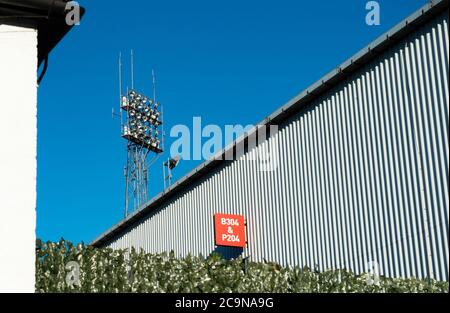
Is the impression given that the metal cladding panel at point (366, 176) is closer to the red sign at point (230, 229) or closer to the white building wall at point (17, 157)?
the red sign at point (230, 229)

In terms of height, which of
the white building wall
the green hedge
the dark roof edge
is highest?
the dark roof edge

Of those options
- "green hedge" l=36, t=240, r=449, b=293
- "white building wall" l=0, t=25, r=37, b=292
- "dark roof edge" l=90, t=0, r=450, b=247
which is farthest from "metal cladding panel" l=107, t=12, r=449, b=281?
A: "white building wall" l=0, t=25, r=37, b=292

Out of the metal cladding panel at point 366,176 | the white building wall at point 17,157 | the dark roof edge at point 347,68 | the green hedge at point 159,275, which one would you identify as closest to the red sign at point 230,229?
the metal cladding panel at point 366,176

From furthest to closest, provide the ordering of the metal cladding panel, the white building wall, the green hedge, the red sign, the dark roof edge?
the red sign
the dark roof edge
the metal cladding panel
the green hedge
the white building wall

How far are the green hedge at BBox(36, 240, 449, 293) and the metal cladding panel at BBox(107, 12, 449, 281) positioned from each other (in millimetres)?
3821

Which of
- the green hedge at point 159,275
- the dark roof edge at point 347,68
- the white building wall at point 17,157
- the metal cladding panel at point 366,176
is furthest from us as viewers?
the dark roof edge at point 347,68

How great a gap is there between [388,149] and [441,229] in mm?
2699

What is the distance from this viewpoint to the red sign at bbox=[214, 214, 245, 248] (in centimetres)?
2575

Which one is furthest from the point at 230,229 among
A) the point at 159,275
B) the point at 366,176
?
the point at 159,275

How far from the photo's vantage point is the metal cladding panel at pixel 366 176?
19.2 meters

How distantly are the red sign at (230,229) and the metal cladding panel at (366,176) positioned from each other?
28 cm

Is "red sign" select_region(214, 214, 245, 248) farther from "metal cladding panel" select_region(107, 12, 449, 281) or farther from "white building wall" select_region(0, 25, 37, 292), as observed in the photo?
"white building wall" select_region(0, 25, 37, 292)

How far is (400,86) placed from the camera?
66.6 feet

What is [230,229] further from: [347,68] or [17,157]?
[17,157]
